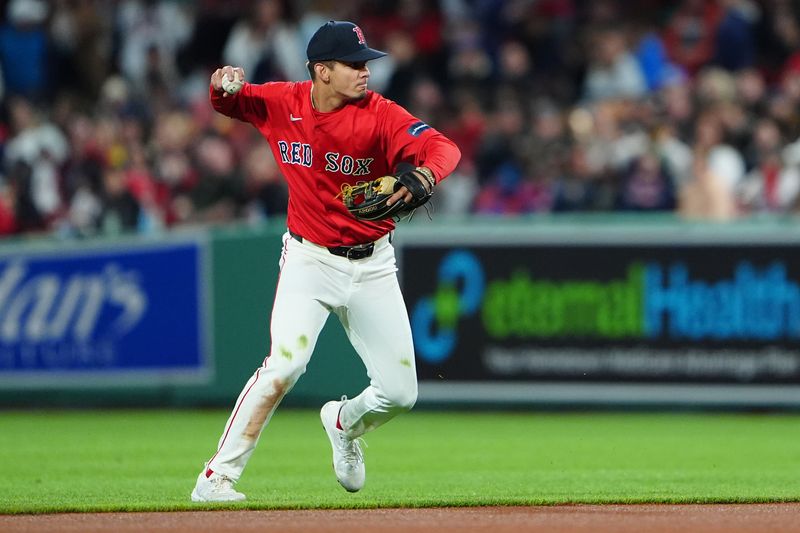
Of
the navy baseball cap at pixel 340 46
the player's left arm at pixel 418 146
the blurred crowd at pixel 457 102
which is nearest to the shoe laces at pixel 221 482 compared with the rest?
the player's left arm at pixel 418 146

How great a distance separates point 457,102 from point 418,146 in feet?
31.9

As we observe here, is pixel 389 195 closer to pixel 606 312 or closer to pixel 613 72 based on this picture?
pixel 606 312

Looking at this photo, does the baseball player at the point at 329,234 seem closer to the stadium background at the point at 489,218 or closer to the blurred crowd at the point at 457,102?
the stadium background at the point at 489,218

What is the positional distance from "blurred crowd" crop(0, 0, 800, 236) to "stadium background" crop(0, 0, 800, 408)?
0.11ft

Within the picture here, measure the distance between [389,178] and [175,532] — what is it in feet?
6.55

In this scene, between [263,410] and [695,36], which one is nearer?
[263,410]

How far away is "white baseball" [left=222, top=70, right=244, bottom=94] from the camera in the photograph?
8.15m

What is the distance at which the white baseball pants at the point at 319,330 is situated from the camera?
7961mm

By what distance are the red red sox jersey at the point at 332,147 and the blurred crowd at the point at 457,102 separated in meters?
6.57

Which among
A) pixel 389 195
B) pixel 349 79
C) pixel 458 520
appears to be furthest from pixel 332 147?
pixel 458 520

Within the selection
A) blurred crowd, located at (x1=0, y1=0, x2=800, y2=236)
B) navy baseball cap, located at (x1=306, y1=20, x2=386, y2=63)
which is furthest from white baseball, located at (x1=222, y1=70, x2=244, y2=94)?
blurred crowd, located at (x1=0, y1=0, x2=800, y2=236)

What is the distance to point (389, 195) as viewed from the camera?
7656mm

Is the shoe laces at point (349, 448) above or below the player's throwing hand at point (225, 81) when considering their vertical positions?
below

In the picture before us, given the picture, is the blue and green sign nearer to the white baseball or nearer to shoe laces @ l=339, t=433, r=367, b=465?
shoe laces @ l=339, t=433, r=367, b=465
